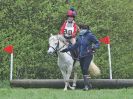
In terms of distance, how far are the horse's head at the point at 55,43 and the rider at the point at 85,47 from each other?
329 mm

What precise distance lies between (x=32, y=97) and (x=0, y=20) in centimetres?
687

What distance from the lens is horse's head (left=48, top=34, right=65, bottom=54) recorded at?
49.8 ft

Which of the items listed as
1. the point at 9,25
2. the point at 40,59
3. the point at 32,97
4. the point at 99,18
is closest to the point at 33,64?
the point at 40,59

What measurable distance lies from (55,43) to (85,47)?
2.95 ft

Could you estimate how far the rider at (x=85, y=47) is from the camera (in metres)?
14.9

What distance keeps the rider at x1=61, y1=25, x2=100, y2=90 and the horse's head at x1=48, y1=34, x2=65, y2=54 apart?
0.33 metres

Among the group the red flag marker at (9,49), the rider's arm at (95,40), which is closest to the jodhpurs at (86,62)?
the rider's arm at (95,40)

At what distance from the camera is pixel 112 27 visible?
19.7 metres

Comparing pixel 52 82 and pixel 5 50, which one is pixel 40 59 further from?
pixel 52 82

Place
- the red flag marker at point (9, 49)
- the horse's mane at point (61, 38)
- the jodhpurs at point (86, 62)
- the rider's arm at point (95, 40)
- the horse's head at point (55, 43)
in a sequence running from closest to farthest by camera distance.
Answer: the rider's arm at point (95, 40)
the jodhpurs at point (86, 62)
the horse's head at point (55, 43)
the horse's mane at point (61, 38)
the red flag marker at point (9, 49)

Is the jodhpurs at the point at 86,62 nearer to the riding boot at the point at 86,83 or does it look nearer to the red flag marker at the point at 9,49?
the riding boot at the point at 86,83

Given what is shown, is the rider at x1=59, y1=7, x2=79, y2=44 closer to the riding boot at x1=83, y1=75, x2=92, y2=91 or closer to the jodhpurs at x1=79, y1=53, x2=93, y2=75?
the jodhpurs at x1=79, y1=53, x2=93, y2=75

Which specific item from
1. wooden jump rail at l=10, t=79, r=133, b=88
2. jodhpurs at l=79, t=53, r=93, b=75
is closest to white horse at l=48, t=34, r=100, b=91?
wooden jump rail at l=10, t=79, r=133, b=88

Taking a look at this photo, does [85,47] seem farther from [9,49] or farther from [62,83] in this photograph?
[9,49]
